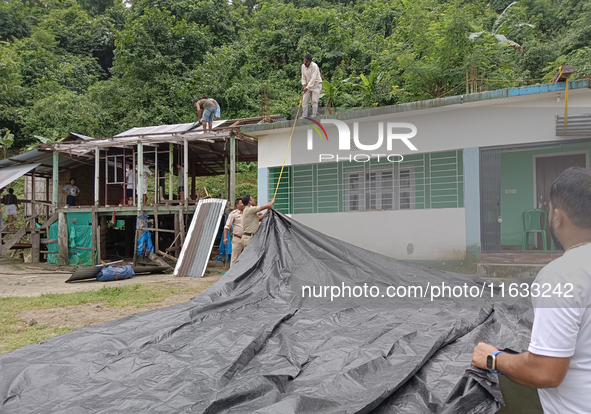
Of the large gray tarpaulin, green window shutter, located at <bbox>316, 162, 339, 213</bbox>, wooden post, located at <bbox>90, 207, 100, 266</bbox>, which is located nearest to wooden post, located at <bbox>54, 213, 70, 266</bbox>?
wooden post, located at <bbox>90, 207, 100, 266</bbox>

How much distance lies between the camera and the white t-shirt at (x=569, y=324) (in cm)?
102

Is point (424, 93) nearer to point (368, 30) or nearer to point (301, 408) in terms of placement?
point (368, 30)

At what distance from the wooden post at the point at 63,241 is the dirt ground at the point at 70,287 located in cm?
40

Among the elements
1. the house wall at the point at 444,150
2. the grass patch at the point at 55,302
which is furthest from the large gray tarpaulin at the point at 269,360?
the house wall at the point at 444,150

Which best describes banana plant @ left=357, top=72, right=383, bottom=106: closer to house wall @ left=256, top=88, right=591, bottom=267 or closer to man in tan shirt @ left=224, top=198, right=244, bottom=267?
house wall @ left=256, top=88, right=591, bottom=267

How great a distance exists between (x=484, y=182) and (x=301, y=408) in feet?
20.5

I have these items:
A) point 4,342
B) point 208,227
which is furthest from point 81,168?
point 4,342

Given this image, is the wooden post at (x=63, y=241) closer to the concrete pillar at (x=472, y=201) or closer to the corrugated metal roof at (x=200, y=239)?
the corrugated metal roof at (x=200, y=239)

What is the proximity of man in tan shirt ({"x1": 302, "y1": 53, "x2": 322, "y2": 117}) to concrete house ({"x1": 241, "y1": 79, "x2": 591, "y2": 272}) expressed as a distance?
1.19ft

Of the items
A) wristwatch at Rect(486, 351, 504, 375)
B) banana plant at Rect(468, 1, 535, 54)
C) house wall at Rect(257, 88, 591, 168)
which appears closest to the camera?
wristwatch at Rect(486, 351, 504, 375)

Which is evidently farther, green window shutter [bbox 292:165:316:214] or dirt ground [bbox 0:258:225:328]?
green window shutter [bbox 292:165:316:214]

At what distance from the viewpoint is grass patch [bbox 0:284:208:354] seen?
3.97m

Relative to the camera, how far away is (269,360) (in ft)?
8.89

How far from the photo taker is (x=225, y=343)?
9.95 ft
